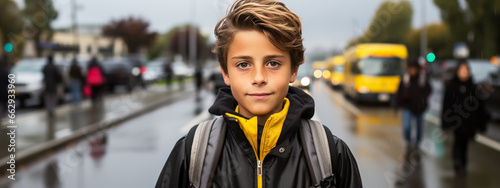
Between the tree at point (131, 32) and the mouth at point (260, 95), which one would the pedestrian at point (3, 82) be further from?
the tree at point (131, 32)

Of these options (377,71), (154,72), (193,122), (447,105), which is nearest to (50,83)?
(193,122)

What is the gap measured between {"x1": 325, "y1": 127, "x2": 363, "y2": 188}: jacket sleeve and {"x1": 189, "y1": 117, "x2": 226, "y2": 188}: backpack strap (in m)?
0.40

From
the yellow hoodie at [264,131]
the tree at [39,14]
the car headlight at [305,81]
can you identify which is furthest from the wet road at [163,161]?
the tree at [39,14]

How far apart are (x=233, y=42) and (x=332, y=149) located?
0.51 metres

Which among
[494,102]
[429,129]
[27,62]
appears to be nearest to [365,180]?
[429,129]

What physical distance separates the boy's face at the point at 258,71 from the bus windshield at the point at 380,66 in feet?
74.5

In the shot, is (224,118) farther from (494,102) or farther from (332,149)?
(494,102)

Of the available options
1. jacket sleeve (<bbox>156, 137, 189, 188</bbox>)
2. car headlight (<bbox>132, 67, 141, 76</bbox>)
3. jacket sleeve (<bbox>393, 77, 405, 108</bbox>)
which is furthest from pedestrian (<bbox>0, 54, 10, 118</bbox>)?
car headlight (<bbox>132, 67, 141, 76</bbox>)

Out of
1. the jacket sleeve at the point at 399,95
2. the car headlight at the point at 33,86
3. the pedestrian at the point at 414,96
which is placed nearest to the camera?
the pedestrian at the point at 414,96

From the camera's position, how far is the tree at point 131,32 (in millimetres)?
70688

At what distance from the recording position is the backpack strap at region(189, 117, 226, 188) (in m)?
2.06

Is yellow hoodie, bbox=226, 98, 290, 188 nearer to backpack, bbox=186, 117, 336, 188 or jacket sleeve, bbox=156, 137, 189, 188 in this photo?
backpack, bbox=186, 117, 336, 188

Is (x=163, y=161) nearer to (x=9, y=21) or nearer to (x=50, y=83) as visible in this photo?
(x=50, y=83)

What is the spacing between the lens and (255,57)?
203 cm
